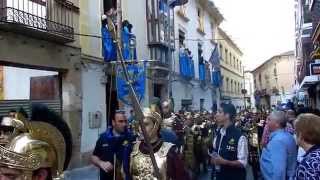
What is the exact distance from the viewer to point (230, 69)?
4641 cm

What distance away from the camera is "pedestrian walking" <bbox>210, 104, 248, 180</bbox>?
610 centimetres

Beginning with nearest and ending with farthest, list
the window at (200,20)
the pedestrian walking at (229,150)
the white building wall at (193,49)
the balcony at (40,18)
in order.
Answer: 1. the pedestrian walking at (229,150)
2. the balcony at (40,18)
3. the white building wall at (193,49)
4. the window at (200,20)

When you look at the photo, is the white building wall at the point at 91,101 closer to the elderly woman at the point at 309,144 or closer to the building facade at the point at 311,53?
the building facade at the point at 311,53

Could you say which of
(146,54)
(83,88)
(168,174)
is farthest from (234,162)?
(146,54)

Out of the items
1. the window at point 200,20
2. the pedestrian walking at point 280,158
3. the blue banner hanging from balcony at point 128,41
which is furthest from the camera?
the window at point 200,20

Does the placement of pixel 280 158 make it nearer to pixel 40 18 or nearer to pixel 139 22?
pixel 40 18

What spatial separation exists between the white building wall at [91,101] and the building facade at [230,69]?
2400 cm

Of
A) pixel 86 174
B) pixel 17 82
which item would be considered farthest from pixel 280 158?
pixel 17 82

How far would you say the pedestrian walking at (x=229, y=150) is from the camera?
20.0 feet

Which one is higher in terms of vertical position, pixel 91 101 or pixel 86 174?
pixel 91 101

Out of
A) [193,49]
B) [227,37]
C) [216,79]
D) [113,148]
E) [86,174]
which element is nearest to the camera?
[113,148]

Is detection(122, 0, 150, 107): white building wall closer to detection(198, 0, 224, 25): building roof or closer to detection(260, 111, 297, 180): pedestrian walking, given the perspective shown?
detection(260, 111, 297, 180): pedestrian walking

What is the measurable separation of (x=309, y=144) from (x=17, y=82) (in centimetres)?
921

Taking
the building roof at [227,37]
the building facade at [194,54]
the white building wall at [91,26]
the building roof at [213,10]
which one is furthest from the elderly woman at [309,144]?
the building roof at [227,37]
